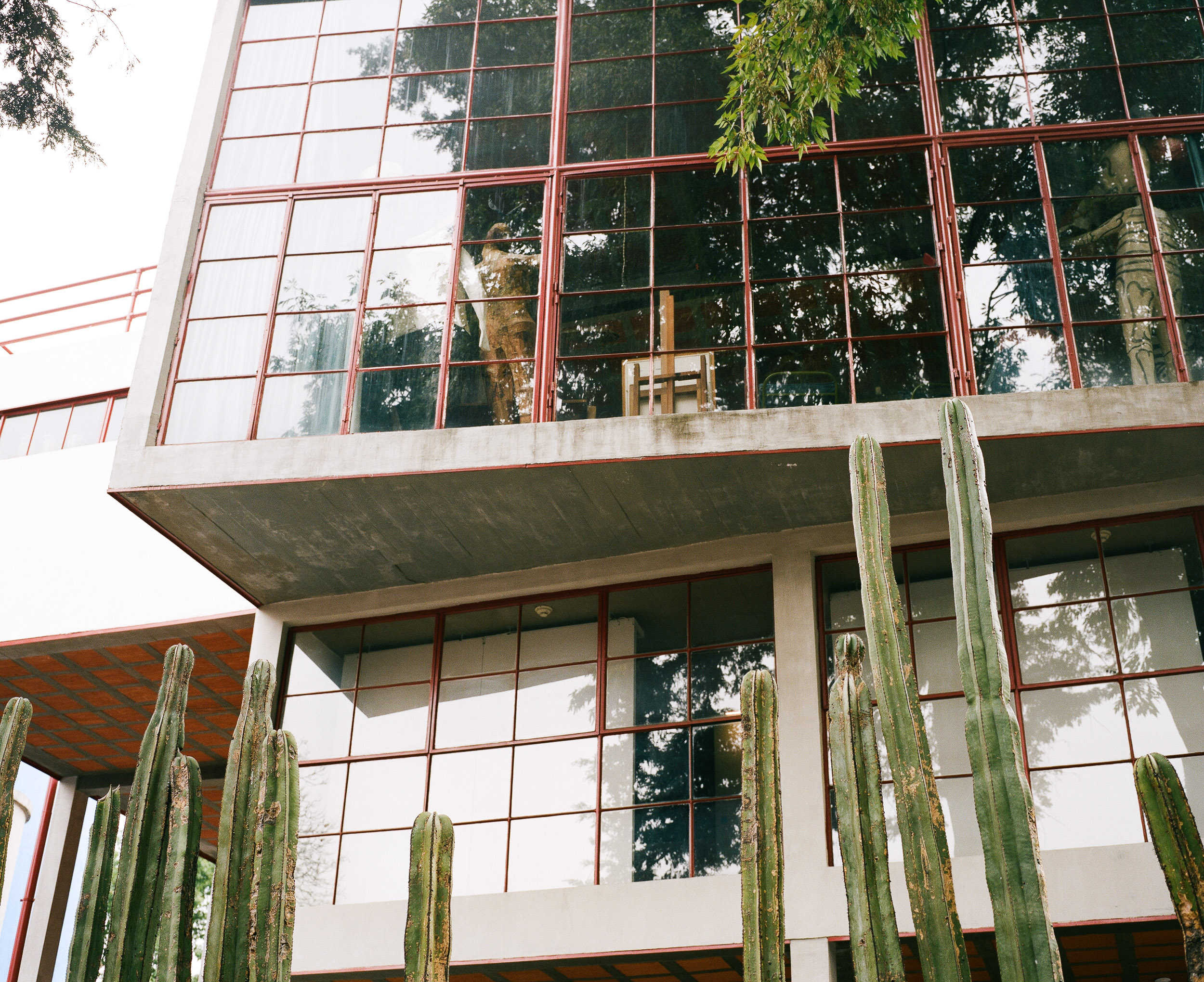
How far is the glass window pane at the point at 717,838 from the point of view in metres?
8.91

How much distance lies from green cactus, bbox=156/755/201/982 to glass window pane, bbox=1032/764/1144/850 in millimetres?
5560

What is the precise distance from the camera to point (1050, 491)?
9.31 m

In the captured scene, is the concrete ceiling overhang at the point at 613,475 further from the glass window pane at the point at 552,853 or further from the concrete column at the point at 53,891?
Answer: the concrete column at the point at 53,891

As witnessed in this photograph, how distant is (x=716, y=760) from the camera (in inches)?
366

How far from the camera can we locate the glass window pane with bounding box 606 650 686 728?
31.6 ft

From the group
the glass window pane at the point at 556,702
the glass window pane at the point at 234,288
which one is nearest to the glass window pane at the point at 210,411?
the glass window pane at the point at 234,288

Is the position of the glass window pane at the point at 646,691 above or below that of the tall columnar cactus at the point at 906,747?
above

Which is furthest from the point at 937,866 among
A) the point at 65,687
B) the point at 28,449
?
the point at 28,449

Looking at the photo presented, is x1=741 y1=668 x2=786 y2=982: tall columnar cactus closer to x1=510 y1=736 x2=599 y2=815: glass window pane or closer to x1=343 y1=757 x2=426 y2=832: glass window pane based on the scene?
x1=510 y1=736 x2=599 y2=815: glass window pane

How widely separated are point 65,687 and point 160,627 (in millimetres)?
2192

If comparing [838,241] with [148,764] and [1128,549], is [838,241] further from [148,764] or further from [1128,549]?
[148,764]

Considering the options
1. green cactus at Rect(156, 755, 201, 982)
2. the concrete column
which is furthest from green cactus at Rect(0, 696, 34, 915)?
the concrete column

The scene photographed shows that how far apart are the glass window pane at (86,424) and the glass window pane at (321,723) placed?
5.65 meters

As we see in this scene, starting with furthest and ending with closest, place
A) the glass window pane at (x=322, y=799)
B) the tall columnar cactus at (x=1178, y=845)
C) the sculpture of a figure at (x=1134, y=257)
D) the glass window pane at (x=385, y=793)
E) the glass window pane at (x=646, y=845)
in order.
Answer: the glass window pane at (x=322, y=799) < the glass window pane at (x=385, y=793) < the glass window pane at (x=646, y=845) < the sculpture of a figure at (x=1134, y=257) < the tall columnar cactus at (x=1178, y=845)
